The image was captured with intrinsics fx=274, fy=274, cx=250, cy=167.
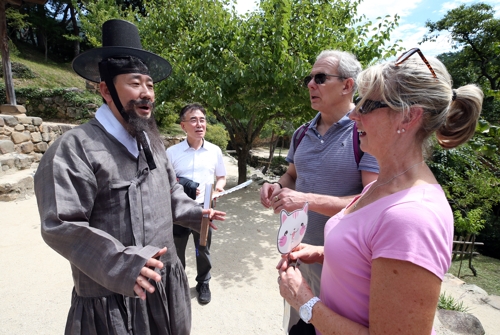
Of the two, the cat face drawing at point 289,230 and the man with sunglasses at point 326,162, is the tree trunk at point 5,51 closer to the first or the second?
the man with sunglasses at point 326,162

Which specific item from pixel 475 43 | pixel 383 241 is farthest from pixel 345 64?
pixel 475 43

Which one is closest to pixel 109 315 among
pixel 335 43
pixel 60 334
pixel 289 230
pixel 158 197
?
pixel 158 197

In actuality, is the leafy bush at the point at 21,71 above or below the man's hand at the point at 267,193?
above

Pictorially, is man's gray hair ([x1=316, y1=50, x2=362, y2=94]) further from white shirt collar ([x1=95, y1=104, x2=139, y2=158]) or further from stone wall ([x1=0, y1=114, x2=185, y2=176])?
stone wall ([x1=0, y1=114, x2=185, y2=176])

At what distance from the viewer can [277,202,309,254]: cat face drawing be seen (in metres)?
1.14

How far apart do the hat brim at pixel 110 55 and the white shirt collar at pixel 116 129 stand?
0.36 m

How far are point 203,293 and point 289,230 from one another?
2366 millimetres

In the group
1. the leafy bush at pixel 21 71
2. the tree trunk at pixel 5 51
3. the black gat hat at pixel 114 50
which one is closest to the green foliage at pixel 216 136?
the tree trunk at pixel 5 51

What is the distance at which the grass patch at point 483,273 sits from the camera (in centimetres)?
744

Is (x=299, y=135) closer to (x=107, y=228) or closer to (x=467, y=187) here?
(x=107, y=228)

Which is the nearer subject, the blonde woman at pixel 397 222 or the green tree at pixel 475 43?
the blonde woman at pixel 397 222

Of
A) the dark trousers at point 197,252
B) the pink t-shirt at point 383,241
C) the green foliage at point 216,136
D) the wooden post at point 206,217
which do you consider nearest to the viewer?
the pink t-shirt at point 383,241

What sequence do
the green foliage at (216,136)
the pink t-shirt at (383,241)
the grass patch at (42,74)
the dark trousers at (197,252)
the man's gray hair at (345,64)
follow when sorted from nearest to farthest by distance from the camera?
1. the pink t-shirt at (383,241)
2. the man's gray hair at (345,64)
3. the dark trousers at (197,252)
4. the green foliage at (216,136)
5. the grass patch at (42,74)

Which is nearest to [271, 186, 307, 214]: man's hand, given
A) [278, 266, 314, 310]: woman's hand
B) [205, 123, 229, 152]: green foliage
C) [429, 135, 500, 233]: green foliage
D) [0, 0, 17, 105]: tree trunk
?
[278, 266, 314, 310]: woman's hand
